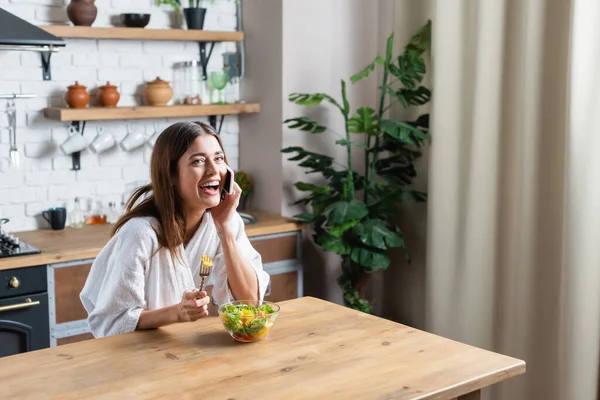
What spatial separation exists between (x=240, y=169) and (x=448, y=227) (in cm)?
129

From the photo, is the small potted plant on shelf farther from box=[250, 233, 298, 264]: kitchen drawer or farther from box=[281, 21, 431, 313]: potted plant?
box=[250, 233, 298, 264]: kitchen drawer

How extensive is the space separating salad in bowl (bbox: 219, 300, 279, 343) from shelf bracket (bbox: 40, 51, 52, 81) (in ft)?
7.02

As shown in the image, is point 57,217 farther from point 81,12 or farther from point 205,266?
point 205,266

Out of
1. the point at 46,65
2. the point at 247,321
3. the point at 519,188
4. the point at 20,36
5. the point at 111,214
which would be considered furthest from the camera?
the point at 111,214

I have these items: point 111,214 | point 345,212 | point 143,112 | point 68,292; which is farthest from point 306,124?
point 68,292

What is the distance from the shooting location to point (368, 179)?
165 inches

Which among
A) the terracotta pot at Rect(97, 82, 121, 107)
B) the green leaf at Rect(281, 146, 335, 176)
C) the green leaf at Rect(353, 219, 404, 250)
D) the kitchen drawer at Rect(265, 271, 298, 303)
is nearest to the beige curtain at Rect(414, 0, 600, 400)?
the green leaf at Rect(353, 219, 404, 250)

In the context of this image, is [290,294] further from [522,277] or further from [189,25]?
[189,25]

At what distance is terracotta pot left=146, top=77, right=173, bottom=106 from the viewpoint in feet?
13.4

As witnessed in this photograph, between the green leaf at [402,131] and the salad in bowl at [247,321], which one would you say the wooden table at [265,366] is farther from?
the green leaf at [402,131]

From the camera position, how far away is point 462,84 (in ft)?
12.6

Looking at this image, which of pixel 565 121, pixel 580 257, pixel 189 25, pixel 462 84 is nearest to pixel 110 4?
pixel 189 25

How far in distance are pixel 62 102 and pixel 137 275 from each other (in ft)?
6.31

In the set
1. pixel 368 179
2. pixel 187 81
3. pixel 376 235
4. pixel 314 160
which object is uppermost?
pixel 187 81
